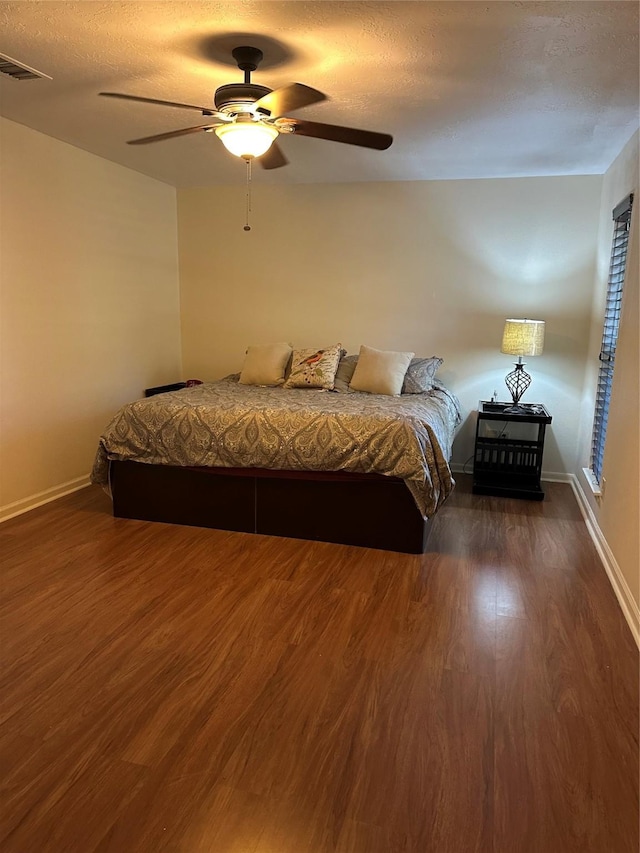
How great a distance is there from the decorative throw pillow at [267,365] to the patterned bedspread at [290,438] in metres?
0.81

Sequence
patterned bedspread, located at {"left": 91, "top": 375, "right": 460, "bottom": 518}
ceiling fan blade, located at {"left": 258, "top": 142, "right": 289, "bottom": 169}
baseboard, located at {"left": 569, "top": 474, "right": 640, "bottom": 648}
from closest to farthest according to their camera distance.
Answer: baseboard, located at {"left": 569, "top": 474, "right": 640, "bottom": 648} → patterned bedspread, located at {"left": 91, "top": 375, "right": 460, "bottom": 518} → ceiling fan blade, located at {"left": 258, "top": 142, "right": 289, "bottom": 169}

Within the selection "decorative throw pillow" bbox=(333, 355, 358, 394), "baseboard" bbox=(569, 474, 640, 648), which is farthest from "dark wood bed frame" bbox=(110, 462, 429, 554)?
"decorative throw pillow" bbox=(333, 355, 358, 394)

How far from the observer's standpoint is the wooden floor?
153cm

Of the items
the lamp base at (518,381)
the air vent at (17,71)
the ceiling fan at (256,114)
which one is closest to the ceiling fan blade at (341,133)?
the ceiling fan at (256,114)

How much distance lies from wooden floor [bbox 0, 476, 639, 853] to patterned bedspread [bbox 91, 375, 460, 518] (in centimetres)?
51

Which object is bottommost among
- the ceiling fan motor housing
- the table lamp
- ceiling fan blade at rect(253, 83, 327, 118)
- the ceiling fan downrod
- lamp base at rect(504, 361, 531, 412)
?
lamp base at rect(504, 361, 531, 412)

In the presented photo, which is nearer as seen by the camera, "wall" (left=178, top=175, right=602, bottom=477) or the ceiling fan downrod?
the ceiling fan downrod

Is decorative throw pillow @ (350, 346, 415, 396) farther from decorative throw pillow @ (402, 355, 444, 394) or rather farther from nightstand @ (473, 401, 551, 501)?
nightstand @ (473, 401, 551, 501)

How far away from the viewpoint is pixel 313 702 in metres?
1.99

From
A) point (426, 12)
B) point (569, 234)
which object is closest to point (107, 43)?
point (426, 12)

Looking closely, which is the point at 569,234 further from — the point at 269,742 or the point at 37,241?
the point at 269,742

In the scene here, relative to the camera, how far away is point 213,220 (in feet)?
17.2

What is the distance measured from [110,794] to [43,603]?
1.23 m

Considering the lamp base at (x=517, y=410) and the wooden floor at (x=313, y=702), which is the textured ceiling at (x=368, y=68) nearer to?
the lamp base at (x=517, y=410)
